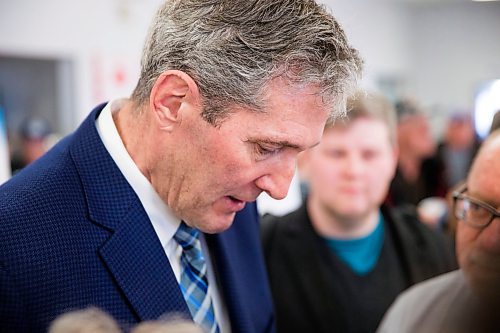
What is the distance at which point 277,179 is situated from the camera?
1312mm

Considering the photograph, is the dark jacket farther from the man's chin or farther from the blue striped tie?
the man's chin

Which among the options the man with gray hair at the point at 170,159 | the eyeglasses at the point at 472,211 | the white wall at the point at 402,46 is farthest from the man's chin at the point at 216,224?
the white wall at the point at 402,46

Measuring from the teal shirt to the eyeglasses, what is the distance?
66cm

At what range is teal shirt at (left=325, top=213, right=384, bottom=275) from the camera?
7.39ft

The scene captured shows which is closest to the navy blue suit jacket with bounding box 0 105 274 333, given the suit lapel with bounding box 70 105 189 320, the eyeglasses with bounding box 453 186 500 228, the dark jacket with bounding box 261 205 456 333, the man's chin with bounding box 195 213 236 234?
the suit lapel with bounding box 70 105 189 320

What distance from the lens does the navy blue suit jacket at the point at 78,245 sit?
116cm

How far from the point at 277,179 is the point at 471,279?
44 cm

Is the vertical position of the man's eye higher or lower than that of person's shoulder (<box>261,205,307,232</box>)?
higher

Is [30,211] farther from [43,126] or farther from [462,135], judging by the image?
[462,135]

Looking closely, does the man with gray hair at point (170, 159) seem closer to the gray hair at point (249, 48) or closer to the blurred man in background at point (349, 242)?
the gray hair at point (249, 48)

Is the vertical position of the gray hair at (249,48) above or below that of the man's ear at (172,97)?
above

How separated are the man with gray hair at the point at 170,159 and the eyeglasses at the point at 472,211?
0.42 metres

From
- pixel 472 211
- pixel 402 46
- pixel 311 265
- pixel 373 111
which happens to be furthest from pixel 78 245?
pixel 402 46

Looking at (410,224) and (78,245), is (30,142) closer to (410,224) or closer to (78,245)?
(410,224)
